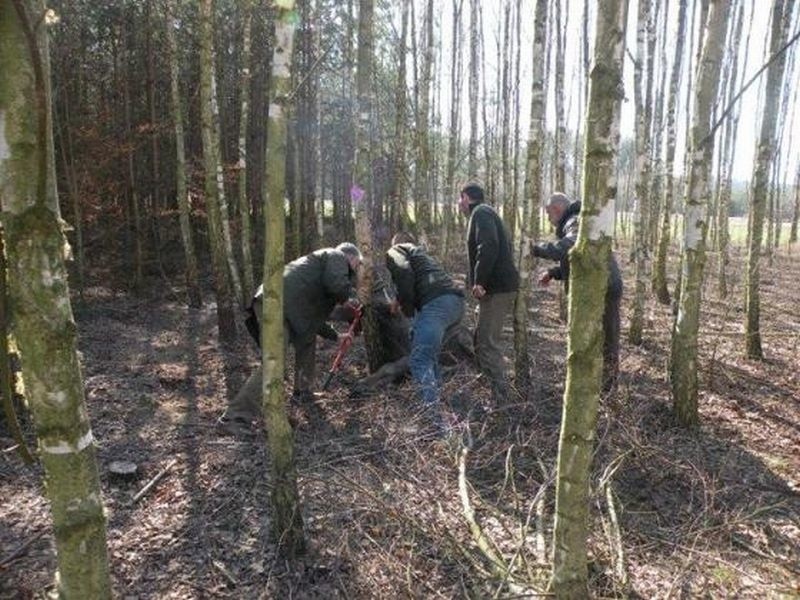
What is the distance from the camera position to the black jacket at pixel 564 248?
6.08m

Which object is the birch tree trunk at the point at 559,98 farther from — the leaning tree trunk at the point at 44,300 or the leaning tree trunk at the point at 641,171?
the leaning tree trunk at the point at 44,300

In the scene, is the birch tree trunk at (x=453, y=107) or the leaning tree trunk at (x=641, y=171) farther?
the birch tree trunk at (x=453, y=107)

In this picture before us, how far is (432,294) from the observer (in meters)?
6.18

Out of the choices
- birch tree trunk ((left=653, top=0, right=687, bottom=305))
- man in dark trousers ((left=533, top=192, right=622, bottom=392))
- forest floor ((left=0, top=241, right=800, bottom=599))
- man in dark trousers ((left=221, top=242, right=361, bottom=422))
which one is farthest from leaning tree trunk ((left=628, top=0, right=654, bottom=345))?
man in dark trousers ((left=221, top=242, right=361, bottom=422))

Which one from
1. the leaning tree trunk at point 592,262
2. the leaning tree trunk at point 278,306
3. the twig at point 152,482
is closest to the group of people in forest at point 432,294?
the twig at point 152,482

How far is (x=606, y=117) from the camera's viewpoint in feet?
6.84

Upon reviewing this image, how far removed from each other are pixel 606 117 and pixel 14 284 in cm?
183

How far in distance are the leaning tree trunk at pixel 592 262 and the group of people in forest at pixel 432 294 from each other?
3416 mm

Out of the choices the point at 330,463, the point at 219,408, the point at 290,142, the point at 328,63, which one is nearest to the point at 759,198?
the point at 330,463

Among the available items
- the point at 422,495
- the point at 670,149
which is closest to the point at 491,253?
the point at 422,495

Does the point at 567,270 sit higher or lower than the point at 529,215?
lower

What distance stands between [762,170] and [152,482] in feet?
25.0

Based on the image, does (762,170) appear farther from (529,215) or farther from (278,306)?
(278,306)

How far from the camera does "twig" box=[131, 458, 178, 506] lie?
4.28 m
